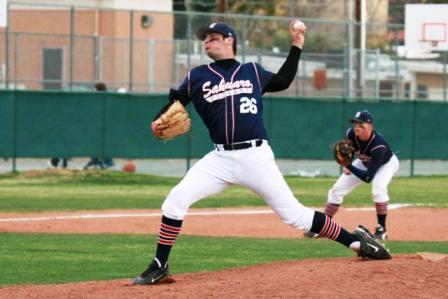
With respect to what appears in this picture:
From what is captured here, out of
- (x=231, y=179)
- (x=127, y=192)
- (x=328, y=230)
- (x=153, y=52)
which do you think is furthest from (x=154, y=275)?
(x=153, y=52)

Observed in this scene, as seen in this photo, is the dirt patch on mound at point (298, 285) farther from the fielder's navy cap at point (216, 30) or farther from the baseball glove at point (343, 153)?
the baseball glove at point (343, 153)

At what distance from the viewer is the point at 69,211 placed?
1822 cm

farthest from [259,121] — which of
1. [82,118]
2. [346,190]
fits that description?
[82,118]

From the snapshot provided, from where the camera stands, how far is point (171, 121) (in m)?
8.99

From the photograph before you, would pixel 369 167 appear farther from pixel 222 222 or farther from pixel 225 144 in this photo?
pixel 225 144

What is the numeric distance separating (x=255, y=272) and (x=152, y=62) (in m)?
20.1

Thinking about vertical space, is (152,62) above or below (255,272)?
above

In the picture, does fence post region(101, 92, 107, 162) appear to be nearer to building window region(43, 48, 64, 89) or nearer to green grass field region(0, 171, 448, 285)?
green grass field region(0, 171, 448, 285)

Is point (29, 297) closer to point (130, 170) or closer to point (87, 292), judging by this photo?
point (87, 292)

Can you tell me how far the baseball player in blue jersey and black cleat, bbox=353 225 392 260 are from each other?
71 cm

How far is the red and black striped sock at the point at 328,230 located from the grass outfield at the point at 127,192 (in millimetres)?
9806

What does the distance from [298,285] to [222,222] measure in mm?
8662

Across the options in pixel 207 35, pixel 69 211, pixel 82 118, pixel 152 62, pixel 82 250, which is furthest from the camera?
pixel 152 62

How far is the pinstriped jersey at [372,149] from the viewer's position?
1415 cm
